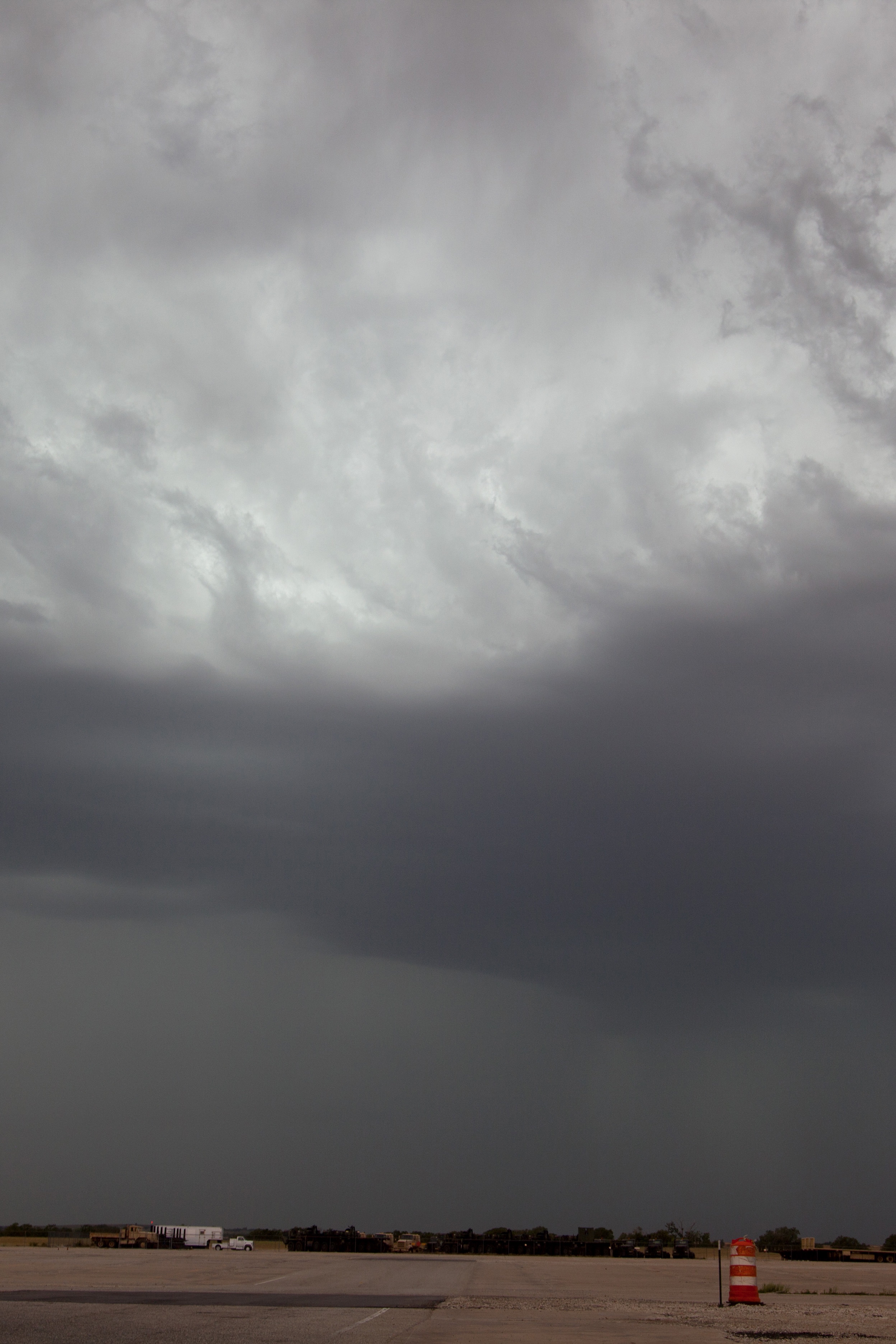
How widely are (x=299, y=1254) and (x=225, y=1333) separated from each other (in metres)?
64.2

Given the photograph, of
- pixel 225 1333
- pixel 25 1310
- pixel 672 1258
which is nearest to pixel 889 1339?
pixel 225 1333

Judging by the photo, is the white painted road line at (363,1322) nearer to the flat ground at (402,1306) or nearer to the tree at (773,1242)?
the flat ground at (402,1306)

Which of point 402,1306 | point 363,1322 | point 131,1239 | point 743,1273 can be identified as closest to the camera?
point 363,1322

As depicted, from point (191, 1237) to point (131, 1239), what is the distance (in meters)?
8.17

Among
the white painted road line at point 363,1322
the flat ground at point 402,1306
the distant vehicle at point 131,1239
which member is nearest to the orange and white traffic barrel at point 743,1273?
the flat ground at point 402,1306

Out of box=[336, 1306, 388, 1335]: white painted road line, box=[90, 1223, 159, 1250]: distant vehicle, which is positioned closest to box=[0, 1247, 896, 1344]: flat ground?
box=[336, 1306, 388, 1335]: white painted road line

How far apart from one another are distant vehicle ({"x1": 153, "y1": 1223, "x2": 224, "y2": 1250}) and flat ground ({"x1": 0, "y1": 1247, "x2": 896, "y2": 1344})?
6222 centimetres

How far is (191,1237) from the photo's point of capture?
112 metres

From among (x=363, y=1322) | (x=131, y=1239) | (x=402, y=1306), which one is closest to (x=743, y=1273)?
(x=402, y=1306)

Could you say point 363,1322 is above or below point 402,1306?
above

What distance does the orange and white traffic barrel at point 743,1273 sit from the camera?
92.9ft

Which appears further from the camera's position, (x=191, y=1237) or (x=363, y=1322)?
(x=191, y=1237)

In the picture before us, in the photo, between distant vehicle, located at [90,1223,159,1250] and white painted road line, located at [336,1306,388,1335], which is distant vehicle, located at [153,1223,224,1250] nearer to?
distant vehicle, located at [90,1223,159,1250]

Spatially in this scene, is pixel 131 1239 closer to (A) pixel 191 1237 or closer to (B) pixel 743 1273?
(A) pixel 191 1237
